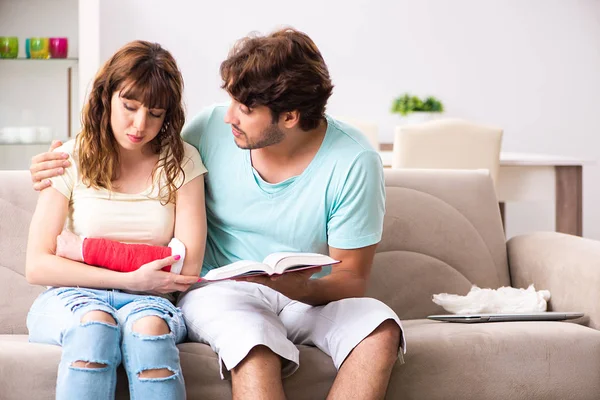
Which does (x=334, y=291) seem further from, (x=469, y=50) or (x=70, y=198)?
(x=469, y=50)

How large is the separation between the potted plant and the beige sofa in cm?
295

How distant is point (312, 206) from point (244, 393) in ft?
1.67

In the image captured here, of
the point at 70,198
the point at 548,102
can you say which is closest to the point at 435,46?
the point at 548,102

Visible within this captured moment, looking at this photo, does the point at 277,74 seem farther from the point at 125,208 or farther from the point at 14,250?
the point at 14,250

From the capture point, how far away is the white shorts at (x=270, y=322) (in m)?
1.73

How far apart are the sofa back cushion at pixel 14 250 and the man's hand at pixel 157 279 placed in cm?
45

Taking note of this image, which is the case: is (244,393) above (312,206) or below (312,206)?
below

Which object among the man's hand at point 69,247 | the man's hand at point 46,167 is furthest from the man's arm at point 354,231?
the man's hand at point 46,167

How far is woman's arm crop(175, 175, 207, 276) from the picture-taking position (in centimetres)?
193

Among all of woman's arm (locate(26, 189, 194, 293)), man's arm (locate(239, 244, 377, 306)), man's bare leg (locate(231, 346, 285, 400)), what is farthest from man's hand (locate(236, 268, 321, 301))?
woman's arm (locate(26, 189, 194, 293))

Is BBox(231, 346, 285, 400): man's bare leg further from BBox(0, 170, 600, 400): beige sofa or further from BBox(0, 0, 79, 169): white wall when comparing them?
BBox(0, 0, 79, 169): white wall

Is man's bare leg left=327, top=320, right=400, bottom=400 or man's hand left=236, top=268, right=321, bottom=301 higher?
man's hand left=236, top=268, right=321, bottom=301

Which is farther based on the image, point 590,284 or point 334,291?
point 590,284

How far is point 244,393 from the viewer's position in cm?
166
